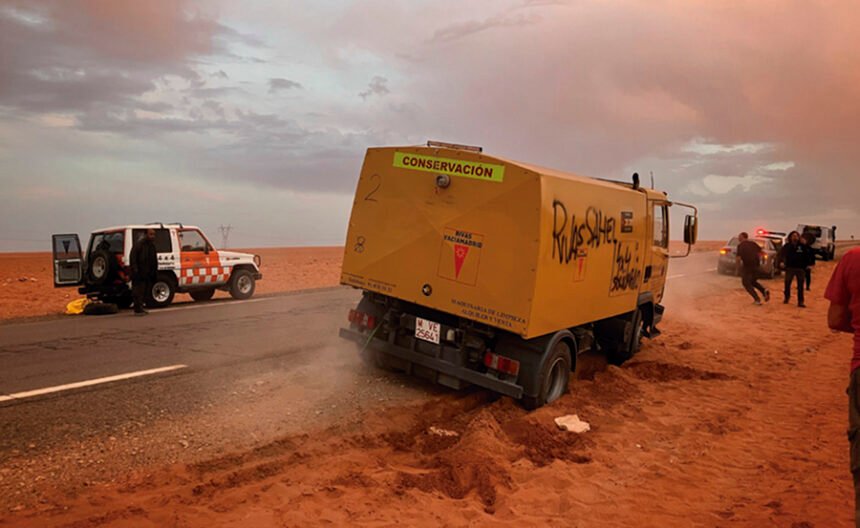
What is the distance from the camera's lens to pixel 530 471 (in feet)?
16.8

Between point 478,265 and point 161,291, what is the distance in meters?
10.6

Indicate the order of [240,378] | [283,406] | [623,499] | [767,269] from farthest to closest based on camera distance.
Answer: [767,269] → [240,378] → [283,406] → [623,499]

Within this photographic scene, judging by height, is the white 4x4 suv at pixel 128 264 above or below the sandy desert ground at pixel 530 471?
above

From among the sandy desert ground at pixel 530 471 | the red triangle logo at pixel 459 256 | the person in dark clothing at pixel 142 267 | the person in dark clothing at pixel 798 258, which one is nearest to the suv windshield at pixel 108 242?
the person in dark clothing at pixel 142 267

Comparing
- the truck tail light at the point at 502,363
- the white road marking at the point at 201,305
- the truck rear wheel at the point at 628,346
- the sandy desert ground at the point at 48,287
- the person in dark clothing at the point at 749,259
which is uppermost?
the person in dark clothing at the point at 749,259

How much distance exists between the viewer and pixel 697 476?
5.30 meters

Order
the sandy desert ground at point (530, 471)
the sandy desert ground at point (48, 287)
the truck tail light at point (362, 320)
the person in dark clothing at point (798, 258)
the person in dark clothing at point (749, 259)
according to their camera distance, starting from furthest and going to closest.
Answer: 1. the person in dark clothing at point (798, 258)
2. the person in dark clothing at point (749, 259)
3. the sandy desert ground at point (48, 287)
4. the truck tail light at point (362, 320)
5. the sandy desert ground at point (530, 471)

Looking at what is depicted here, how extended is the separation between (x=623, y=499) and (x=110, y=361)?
22.6 ft

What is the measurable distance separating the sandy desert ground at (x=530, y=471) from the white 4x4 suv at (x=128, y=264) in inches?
385

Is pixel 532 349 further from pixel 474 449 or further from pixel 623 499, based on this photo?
pixel 623 499

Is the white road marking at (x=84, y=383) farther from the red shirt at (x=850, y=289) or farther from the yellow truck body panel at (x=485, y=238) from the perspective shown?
the red shirt at (x=850, y=289)

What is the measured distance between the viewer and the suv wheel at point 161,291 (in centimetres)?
1411

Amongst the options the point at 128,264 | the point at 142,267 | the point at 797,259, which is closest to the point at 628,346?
the point at 142,267

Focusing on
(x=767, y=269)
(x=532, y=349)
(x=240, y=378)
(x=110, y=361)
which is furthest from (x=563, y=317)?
(x=767, y=269)
